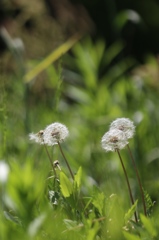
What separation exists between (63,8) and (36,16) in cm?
72

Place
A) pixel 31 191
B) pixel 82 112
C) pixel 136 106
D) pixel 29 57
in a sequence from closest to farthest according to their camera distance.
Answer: pixel 31 191, pixel 136 106, pixel 82 112, pixel 29 57

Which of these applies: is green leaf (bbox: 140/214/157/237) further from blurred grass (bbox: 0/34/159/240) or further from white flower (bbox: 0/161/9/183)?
white flower (bbox: 0/161/9/183)

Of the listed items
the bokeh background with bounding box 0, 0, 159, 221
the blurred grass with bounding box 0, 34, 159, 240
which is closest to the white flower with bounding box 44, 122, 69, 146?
the blurred grass with bounding box 0, 34, 159, 240

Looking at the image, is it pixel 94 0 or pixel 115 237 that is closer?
pixel 115 237

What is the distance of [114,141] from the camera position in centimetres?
122

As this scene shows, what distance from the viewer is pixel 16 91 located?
385cm

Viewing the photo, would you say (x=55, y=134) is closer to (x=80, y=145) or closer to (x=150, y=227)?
(x=150, y=227)

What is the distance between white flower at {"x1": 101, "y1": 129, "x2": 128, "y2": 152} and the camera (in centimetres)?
122

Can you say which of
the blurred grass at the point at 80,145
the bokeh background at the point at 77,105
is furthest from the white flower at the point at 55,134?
the bokeh background at the point at 77,105

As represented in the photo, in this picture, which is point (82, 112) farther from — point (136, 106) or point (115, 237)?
point (115, 237)

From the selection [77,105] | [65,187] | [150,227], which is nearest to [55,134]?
[65,187]

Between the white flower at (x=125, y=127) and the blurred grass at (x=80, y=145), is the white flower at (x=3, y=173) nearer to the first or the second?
the blurred grass at (x=80, y=145)

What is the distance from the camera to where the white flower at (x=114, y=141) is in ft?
4.00

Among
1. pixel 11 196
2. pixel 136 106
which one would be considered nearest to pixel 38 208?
pixel 11 196
